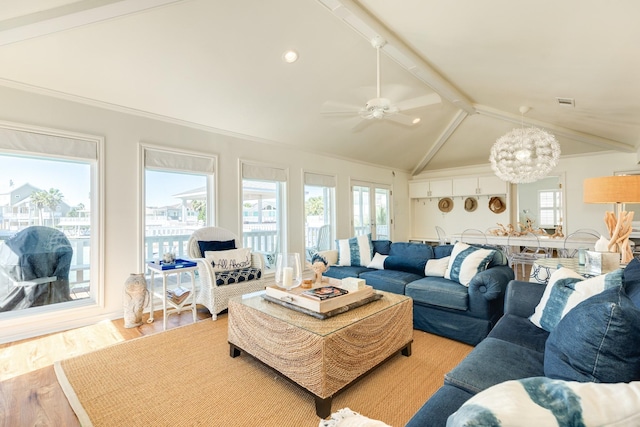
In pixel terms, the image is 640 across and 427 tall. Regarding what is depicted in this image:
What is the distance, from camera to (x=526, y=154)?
13.1 feet

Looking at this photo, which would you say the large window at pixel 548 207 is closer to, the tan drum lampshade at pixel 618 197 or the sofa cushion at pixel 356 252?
the tan drum lampshade at pixel 618 197

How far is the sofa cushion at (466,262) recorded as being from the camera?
9.45 ft

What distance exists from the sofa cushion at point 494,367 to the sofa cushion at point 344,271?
7.02ft

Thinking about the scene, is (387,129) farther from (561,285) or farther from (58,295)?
(58,295)

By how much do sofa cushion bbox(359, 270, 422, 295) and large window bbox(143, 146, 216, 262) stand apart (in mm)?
2339

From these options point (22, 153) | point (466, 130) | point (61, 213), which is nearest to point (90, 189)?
point (61, 213)

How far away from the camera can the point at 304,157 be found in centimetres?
542

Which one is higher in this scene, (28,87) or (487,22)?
(487,22)

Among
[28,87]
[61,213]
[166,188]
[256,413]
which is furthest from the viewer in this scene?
[166,188]

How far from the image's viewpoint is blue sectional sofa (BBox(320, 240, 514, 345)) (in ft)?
8.59

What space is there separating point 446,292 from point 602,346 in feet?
6.25

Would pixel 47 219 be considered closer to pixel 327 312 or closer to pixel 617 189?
pixel 327 312

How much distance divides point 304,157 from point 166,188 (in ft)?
7.81

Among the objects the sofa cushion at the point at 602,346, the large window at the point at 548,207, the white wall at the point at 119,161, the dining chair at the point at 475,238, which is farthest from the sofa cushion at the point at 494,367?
the large window at the point at 548,207
